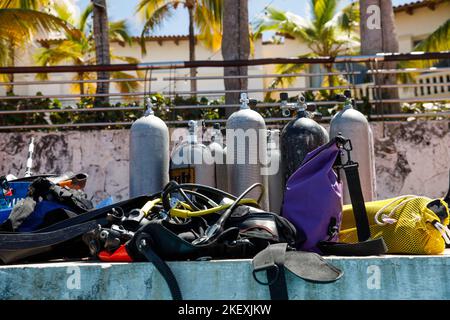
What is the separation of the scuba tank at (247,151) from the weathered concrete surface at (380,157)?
9.37 ft

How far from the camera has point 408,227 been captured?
2930 mm

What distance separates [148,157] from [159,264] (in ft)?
7.32

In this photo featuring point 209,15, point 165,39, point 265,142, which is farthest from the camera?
point 165,39

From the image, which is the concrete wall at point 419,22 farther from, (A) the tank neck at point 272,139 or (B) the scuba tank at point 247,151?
(B) the scuba tank at point 247,151

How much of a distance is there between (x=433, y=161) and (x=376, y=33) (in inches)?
121

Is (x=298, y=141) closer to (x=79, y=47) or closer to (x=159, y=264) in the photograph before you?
(x=159, y=264)

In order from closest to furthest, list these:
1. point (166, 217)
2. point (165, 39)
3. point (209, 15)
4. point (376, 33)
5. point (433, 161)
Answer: point (166, 217) → point (433, 161) → point (376, 33) → point (209, 15) → point (165, 39)

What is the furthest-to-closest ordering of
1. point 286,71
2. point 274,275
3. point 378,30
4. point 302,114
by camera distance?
1. point 286,71
2. point 378,30
3. point 302,114
4. point 274,275

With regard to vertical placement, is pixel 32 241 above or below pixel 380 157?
below

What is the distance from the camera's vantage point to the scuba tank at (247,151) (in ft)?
14.2

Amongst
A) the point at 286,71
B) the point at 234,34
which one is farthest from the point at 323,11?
the point at 234,34

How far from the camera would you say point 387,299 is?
7.63ft
